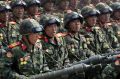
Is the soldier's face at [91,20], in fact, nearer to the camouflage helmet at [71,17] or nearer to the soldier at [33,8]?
the camouflage helmet at [71,17]

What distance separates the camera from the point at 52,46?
26.4ft

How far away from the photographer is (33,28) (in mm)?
7023

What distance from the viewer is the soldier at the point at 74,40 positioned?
8.47 m

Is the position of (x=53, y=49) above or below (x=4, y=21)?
below

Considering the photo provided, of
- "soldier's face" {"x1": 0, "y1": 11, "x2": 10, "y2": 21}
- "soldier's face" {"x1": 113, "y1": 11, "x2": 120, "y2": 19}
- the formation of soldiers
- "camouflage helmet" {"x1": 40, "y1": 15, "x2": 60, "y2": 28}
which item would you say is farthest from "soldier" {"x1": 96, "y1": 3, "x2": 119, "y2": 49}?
"soldier's face" {"x1": 0, "y1": 11, "x2": 10, "y2": 21}

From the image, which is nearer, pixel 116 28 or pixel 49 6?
pixel 116 28

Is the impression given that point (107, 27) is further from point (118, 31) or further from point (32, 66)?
point (32, 66)


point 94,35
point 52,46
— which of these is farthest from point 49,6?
point 52,46

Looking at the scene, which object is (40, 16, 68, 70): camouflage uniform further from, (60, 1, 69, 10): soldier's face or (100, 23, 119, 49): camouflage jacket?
(60, 1, 69, 10): soldier's face

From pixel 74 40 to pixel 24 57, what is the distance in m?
1.99

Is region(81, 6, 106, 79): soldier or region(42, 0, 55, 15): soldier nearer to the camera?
region(81, 6, 106, 79): soldier

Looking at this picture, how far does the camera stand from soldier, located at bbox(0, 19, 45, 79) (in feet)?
22.5

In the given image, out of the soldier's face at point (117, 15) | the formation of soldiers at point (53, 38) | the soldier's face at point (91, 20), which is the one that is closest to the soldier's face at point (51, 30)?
the formation of soldiers at point (53, 38)

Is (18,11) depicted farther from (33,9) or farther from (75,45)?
(75,45)
